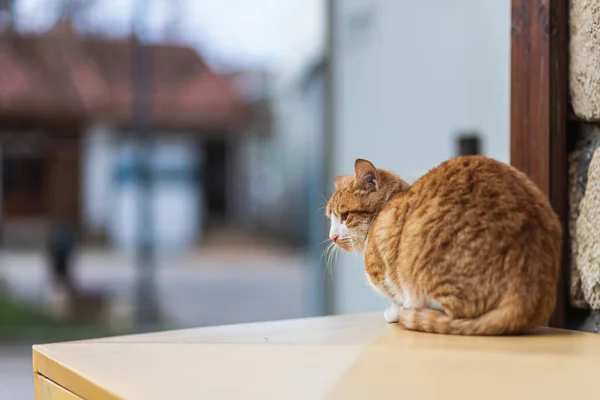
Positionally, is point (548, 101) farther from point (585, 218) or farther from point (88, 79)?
point (88, 79)

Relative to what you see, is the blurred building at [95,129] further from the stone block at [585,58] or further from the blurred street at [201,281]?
the stone block at [585,58]

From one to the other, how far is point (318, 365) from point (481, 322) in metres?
0.21

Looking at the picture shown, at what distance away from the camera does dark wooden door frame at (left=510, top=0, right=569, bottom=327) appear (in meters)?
0.89

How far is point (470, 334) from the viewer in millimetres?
737

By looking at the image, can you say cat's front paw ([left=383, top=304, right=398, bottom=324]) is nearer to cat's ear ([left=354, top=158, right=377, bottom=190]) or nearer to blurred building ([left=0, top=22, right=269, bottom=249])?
cat's ear ([left=354, top=158, right=377, bottom=190])

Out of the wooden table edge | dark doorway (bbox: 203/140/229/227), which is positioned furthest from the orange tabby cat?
dark doorway (bbox: 203/140/229/227)

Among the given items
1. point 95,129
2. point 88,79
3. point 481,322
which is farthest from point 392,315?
point 95,129

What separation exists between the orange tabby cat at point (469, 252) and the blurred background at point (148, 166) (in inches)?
83.8

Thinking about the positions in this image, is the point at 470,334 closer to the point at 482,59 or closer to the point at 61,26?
the point at 482,59

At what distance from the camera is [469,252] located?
0.73 meters

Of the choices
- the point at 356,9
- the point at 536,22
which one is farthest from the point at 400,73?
the point at 536,22

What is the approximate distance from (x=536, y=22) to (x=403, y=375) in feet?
1.78

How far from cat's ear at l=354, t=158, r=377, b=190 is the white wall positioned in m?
0.59

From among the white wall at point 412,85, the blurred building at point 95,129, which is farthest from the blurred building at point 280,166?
the white wall at point 412,85
